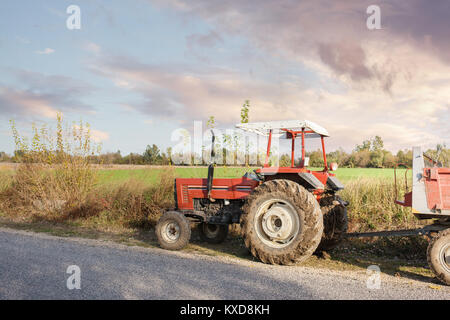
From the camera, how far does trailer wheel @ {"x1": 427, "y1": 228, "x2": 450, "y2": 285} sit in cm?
500

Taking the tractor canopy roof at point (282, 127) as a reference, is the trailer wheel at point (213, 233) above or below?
below

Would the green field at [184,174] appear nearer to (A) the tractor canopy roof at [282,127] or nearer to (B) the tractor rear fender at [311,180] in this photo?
(A) the tractor canopy roof at [282,127]

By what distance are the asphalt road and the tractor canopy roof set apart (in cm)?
234

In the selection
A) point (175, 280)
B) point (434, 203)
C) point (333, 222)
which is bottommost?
point (175, 280)

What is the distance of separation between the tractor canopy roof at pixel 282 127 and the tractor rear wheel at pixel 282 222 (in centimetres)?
100

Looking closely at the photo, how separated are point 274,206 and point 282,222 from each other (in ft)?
1.01

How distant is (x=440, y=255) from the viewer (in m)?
5.04

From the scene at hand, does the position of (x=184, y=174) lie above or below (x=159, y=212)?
above

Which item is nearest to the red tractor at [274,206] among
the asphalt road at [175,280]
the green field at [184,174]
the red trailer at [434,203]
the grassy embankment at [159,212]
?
the asphalt road at [175,280]

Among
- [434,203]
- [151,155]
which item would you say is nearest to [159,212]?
[151,155]

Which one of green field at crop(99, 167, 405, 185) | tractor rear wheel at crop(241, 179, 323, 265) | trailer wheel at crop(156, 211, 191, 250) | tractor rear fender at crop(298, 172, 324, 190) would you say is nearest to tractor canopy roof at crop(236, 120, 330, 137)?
tractor rear fender at crop(298, 172, 324, 190)

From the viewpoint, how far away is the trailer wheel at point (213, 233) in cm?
827

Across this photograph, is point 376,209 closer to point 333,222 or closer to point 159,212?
point 333,222
